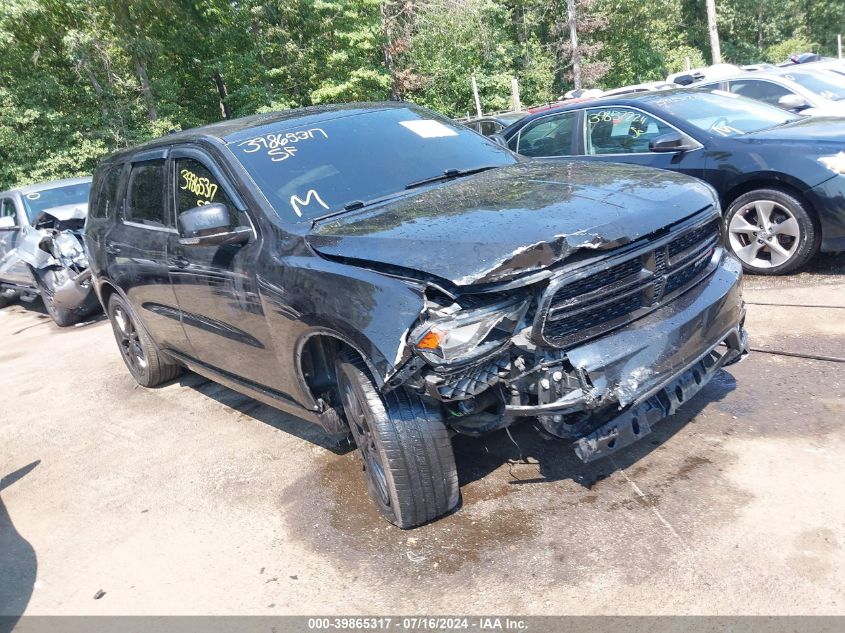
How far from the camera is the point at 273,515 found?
356 cm

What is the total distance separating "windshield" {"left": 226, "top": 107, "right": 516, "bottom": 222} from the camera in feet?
11.8

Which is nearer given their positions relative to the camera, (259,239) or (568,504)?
(568,504)

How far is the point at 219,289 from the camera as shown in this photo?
3854 millimetres

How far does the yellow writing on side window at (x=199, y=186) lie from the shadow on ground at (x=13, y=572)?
203 cm

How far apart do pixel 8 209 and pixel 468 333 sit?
937cm

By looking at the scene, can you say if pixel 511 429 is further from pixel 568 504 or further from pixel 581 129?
pixel 581 129

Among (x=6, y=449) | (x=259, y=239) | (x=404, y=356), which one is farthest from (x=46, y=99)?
(x=404, y=356)

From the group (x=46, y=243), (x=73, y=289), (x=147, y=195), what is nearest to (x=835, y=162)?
(x=147, y=195)

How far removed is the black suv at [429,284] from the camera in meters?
2.69

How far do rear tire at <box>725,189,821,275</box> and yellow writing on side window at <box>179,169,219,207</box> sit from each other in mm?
4251

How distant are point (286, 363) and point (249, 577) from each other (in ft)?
3.33

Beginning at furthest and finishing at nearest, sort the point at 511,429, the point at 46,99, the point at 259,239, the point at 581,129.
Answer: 1. the point at 46,99
2. the point at 581,129
3. the point at 511,429
4. the point at 259,239

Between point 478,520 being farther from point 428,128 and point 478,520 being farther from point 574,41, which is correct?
point 574,41

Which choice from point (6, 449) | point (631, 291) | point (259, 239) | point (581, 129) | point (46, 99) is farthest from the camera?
point (46, 99)
